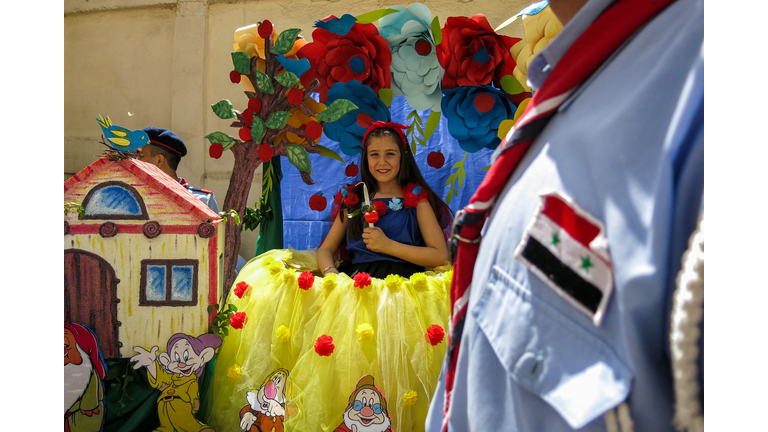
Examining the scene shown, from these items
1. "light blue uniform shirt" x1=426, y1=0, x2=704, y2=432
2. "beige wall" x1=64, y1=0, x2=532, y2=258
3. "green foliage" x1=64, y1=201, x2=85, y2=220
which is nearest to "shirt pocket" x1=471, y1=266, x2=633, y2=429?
"light blue uniform shirt" x1=426, y1=0, x2=704, y2=432

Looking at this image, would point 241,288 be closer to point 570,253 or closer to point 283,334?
point 283,334

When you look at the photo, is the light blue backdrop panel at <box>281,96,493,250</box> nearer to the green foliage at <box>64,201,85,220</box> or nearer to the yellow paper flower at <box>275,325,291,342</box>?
the yellow paper flower at <box>275,325,291,342</box>

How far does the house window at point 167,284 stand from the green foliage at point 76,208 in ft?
0.88

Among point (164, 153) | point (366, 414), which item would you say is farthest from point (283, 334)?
point (164, 153)

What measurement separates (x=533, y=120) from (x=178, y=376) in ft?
5.12

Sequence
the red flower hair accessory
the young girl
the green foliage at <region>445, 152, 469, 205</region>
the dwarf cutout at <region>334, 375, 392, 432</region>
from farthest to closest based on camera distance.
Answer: the green foliage at <region>445, 152, 469, 205</region> < the red flower hair accessory < the young girl < the dwarf cutout at <region>334, 375, 392, 432</region>

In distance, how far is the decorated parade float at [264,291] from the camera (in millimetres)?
1597

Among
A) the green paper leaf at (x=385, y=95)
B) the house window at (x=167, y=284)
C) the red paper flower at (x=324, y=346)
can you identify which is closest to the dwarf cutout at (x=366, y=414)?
the red paper flower at (x=324, y=346)

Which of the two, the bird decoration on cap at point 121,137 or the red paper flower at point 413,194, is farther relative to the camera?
the red paper flower at point 413,194

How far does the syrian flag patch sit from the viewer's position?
1.49 feet

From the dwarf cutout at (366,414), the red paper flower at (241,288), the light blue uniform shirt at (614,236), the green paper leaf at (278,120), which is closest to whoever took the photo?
the light blue uniform shirt at (614,236)

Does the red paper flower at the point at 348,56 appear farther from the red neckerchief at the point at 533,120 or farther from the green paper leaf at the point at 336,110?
Answer: the red neckerchief at the point at 533,120

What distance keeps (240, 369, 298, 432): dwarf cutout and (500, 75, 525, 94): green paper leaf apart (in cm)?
150

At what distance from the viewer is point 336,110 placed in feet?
6.70
